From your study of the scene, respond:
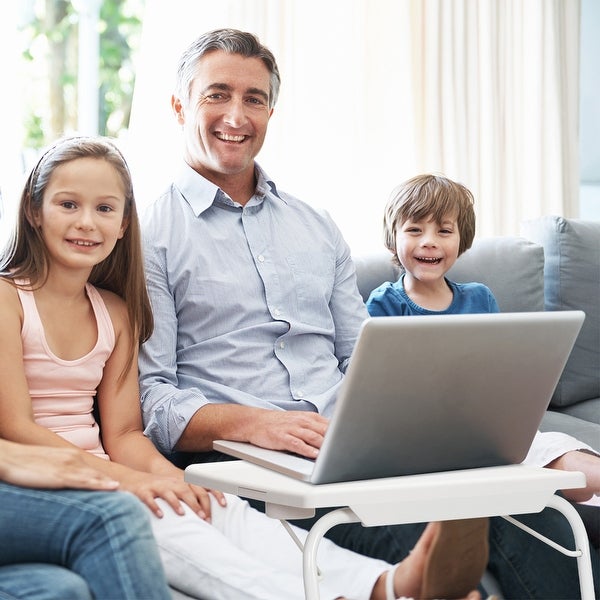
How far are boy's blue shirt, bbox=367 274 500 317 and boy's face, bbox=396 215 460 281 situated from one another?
0.22ft

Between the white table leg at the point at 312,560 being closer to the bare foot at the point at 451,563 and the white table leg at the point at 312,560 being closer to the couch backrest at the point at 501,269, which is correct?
the bare foot at the point at 451,563

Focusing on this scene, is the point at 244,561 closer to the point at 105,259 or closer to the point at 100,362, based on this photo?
the point at 100,362

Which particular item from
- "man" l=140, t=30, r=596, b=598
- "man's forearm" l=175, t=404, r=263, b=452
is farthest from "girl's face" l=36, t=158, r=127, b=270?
"man's forearm" l=175, t=404, r=263, b=452

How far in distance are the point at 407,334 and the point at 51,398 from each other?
2.68 feet

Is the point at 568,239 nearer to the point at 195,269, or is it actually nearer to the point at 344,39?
the point at 344,39

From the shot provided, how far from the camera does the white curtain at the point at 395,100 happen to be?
271 cm

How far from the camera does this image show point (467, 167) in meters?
3.31

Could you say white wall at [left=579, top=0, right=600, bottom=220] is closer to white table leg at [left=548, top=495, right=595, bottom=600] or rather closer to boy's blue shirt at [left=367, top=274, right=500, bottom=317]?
boy's blue shirt at [left=367, top=274, right=500, bottom=317]

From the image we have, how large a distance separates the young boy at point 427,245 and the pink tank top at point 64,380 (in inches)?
30.4

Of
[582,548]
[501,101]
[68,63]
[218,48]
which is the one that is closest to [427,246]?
[218,48]

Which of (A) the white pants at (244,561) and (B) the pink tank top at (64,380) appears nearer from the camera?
(A) the white pants at (244,561)

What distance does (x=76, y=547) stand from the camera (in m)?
1.20

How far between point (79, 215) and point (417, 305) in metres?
0.90

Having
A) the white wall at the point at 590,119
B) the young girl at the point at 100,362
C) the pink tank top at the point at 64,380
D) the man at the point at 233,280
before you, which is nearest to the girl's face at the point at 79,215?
the young girl at the point at 100,362
